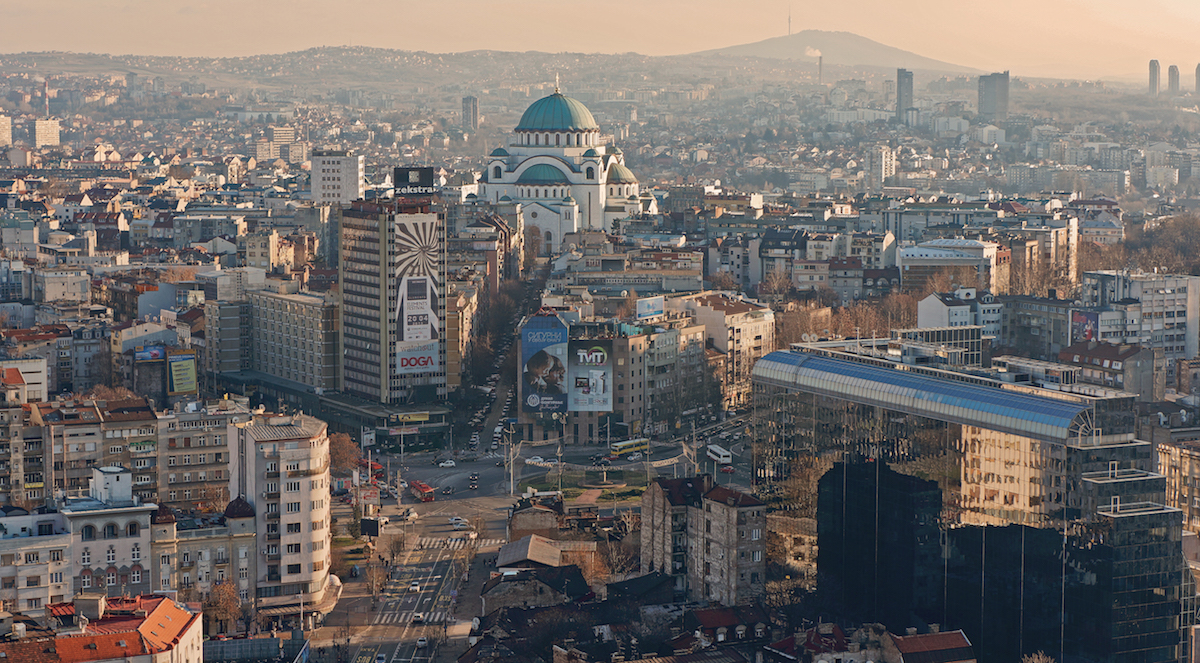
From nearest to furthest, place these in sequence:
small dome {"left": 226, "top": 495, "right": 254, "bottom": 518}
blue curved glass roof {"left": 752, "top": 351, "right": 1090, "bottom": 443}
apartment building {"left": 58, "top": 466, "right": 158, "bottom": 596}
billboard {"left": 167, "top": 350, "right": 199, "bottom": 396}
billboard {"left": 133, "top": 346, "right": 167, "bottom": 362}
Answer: blue curved glass roof {"left": 752, "top": 351, "right": 1090, "bottom": 443}, apartment building {"left": 58, "top": 466, "right": 158, "bottom": 596}, small dome {"left": 226, "top": 495, "right": 254, "bottom": 518}, billboard {"left": 167, "top": 350, "right": 199, "bottom": 396}, billboard {"left": 133, "top": 346, "right": 167, "bottom": 362}

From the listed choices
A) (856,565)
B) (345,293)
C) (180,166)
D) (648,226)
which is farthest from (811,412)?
(180,166)

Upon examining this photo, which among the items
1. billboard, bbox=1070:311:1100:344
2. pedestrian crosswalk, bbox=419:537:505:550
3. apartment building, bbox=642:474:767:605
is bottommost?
pedestrian crosswalk, bbox=419:537:505:550

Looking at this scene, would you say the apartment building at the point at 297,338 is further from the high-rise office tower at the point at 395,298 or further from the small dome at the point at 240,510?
the small dome at the point at 240,510

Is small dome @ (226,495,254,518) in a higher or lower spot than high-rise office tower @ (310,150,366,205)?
lower

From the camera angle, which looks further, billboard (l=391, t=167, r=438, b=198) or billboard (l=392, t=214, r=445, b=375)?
billboard (l=391, t=167, r=438, b=198)

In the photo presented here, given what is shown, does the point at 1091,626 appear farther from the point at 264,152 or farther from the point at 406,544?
the point at 264,152

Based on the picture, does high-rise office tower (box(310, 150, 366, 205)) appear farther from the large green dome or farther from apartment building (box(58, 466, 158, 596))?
apartment building (box(58, 466, 158, 596))

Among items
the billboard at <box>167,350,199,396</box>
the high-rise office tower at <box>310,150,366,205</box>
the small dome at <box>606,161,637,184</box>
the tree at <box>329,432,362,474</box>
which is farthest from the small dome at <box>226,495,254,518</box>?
the high-rise office tower at <box>310,150,366,205</box>
